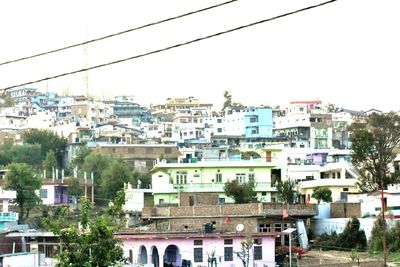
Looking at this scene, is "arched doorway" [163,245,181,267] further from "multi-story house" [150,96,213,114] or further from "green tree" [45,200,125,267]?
"multi-story house" [150,96,213,114]

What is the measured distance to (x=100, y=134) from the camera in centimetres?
6762

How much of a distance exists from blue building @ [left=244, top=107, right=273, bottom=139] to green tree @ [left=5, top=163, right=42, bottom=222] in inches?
1062

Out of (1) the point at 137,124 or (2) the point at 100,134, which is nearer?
(2) the point at 100,134

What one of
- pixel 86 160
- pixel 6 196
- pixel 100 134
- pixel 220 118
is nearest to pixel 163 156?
Answer: pixel 86 160

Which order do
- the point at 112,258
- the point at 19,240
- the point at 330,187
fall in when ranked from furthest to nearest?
the point at 330,187, the point at 19,240, the point at 112,258

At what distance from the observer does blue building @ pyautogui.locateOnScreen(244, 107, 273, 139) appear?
65750 mm

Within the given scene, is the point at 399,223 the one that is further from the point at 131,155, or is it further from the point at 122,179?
the point at 131,155

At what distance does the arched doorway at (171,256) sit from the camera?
2800cm

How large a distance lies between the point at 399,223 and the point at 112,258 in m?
13.3

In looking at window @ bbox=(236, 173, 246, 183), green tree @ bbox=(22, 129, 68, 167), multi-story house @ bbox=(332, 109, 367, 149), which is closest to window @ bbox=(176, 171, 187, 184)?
window @ bbox=(236, 173, 246, 183)

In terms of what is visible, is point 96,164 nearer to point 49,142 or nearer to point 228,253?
point 49,142

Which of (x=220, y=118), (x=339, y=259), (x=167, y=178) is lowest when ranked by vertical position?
(x=339, y=259)

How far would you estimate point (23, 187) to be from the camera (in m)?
39.3

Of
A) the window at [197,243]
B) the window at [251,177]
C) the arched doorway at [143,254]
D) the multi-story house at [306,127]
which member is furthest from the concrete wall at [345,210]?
the multi-story house at [306,127]
